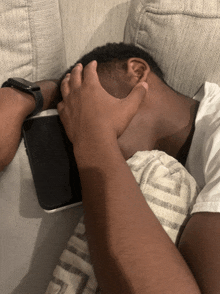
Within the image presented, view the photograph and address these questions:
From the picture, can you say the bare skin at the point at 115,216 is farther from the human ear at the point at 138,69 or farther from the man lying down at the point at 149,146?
the human ear at the point at 138,69

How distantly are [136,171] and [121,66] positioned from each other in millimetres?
379

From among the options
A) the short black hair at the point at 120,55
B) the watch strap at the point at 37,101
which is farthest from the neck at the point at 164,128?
the watch strap at the point at 37,101

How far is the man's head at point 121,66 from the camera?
758mm

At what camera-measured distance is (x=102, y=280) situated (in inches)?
18.3

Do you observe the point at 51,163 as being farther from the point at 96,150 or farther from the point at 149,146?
the point at 149,146

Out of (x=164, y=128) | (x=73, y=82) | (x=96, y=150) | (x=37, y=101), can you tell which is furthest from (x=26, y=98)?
(x=164, y=128)

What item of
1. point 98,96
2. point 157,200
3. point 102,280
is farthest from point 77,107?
point 102,280

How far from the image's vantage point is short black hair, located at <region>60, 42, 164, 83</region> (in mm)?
833

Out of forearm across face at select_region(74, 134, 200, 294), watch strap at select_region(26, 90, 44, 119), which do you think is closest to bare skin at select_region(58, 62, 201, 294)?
forearm across face at select_region(74, 134, 200, 294)

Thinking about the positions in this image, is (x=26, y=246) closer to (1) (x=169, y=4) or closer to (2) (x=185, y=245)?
(2) (x=185, y=245)

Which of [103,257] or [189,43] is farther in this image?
[189,43]

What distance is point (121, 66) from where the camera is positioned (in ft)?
2.67

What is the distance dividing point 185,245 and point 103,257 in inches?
6.8

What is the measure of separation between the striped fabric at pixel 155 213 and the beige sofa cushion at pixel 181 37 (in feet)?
1.25
